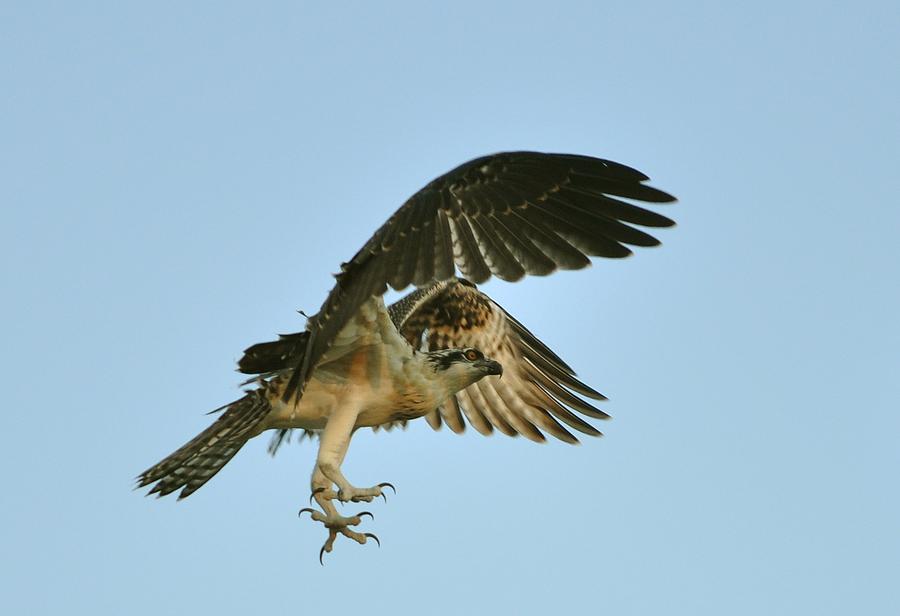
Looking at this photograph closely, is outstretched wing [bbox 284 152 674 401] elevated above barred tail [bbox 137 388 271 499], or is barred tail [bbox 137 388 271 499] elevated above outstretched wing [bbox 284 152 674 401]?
outstretched wing [bbox 284 152 674 401]

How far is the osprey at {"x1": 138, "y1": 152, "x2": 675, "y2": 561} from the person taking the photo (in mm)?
9141

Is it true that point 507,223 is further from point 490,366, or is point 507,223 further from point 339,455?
point 339,455

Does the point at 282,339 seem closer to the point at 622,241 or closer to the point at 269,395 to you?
the point at 269,395

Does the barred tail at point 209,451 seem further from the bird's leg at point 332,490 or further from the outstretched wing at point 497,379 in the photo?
the outstretched wing at point 497,379

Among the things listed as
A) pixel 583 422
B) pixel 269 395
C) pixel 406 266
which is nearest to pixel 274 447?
pixel 269 395

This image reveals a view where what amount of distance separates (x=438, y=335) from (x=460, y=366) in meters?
2.10

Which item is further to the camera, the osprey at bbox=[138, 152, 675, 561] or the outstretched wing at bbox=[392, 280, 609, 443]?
the outstretched wing at bbox=[392, 280, 609, 443]

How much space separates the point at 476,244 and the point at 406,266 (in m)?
0.54

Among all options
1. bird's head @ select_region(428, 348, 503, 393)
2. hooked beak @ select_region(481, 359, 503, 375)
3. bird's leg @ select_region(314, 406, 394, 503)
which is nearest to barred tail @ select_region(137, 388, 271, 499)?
bird's leg @ select_region(314, 406, 394, 503)

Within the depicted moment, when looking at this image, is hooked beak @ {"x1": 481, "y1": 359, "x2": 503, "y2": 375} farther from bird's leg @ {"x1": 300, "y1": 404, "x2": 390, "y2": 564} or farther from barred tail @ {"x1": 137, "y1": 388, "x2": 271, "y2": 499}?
barred tail @ {"x1": 137, "y1": 388, "x2": 271, "y2": 499}

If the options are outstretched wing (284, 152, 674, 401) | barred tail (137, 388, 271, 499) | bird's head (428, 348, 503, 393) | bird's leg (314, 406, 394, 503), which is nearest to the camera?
outstretched wing (284, 152, 674, 401)

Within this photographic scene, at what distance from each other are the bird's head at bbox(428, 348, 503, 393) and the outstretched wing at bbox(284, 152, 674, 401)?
1.21 meters

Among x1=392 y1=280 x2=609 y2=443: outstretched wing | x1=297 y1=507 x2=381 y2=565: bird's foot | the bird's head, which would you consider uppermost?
x1=392 y1=280 x2=609 y2=443: outstretched wing

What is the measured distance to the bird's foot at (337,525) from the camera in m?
9.81
